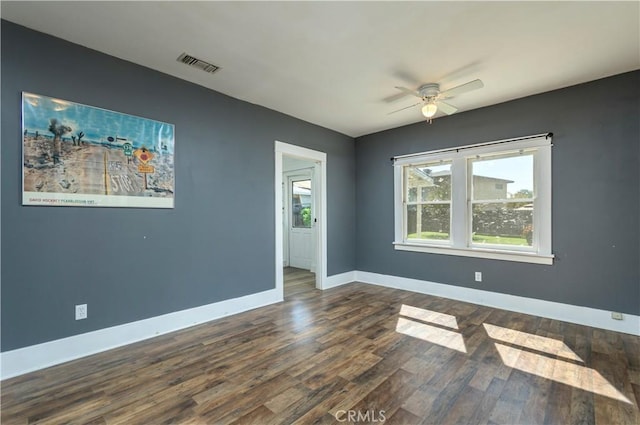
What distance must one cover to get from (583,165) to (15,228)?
18.4 feet

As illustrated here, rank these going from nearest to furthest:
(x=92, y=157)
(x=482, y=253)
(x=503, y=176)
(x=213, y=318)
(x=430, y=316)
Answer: (x=92, y=157) < (x=213, y=318) < (x=430, y=316) < (x=503, y=176) < (x=482, y=253)

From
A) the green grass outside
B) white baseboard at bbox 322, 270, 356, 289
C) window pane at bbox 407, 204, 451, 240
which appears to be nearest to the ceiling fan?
window pane at bbox 407, 204, 451, 240

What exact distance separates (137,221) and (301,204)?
13.6 feet

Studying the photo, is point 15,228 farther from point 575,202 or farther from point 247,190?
point 575,202

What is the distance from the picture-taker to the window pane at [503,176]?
3.72 m

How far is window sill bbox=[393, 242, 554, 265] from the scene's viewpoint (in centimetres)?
358

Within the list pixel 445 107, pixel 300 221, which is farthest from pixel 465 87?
pixel 300 221

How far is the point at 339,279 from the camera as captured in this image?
17.0 ft

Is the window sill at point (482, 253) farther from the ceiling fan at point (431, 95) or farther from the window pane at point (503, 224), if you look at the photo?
the ceiling fan at point (431, 95)

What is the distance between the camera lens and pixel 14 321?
225 centimetres

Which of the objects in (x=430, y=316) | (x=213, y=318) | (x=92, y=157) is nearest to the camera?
(x=92, y=157)

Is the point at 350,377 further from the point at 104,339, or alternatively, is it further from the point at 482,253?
the point at 482,253

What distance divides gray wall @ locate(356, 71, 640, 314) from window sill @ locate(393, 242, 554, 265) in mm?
82

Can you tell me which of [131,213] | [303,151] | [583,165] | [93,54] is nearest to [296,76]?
[303,151]
